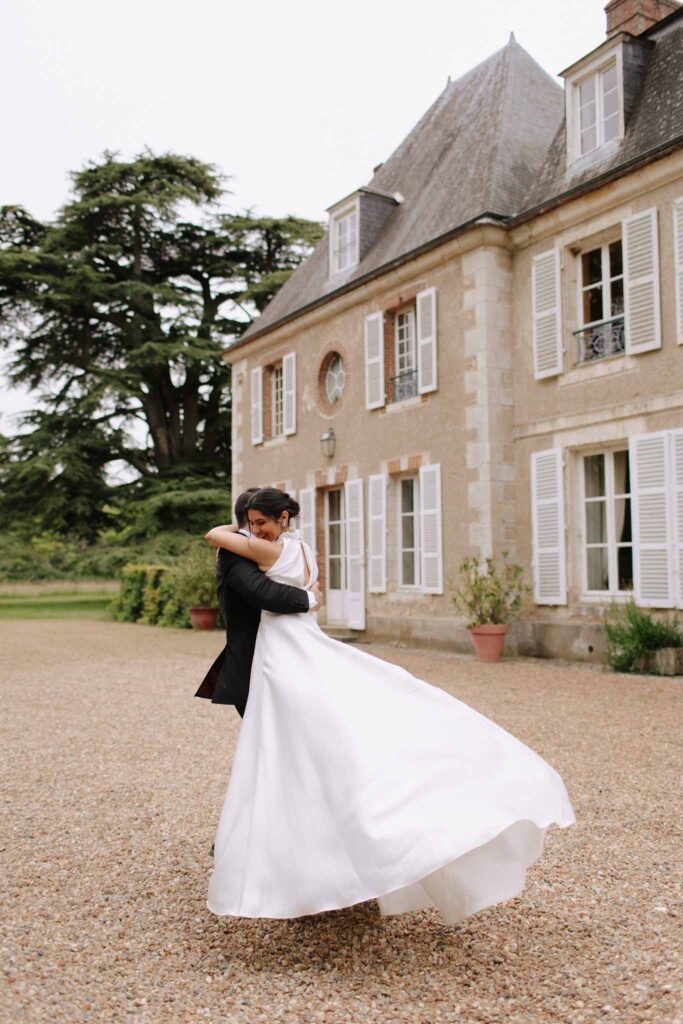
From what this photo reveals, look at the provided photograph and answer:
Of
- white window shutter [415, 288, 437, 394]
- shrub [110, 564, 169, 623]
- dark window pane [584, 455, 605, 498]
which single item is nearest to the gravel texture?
dark window pane [584, 455, 605, 498]

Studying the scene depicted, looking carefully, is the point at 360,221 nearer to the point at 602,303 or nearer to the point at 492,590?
the point at 602,303

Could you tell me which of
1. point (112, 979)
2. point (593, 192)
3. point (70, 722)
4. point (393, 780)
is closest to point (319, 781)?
point (393, 780)

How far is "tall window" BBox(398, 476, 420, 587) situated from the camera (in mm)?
11688

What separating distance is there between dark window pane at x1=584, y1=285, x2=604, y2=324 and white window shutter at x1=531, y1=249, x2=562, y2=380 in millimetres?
278

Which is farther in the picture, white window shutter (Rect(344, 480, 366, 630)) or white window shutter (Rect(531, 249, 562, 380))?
white window shutter (Rect(344, 480, 366, 630))

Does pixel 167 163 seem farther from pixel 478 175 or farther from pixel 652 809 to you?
pixel 652 809

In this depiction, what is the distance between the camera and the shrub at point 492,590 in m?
9.73

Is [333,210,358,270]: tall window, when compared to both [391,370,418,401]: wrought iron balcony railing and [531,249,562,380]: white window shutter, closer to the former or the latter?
[391,370,418,401]: wrought iron balcony railing

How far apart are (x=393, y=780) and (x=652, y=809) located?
1.97 meters

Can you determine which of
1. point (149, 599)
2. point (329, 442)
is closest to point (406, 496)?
point (329, 442)

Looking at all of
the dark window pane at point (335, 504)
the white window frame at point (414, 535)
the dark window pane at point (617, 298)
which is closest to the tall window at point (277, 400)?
the dark window pane at point (335, 504)

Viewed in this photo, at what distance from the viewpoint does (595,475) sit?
9.60 meters

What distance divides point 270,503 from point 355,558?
9.62 m

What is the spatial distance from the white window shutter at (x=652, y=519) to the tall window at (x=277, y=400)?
7.21 metres
